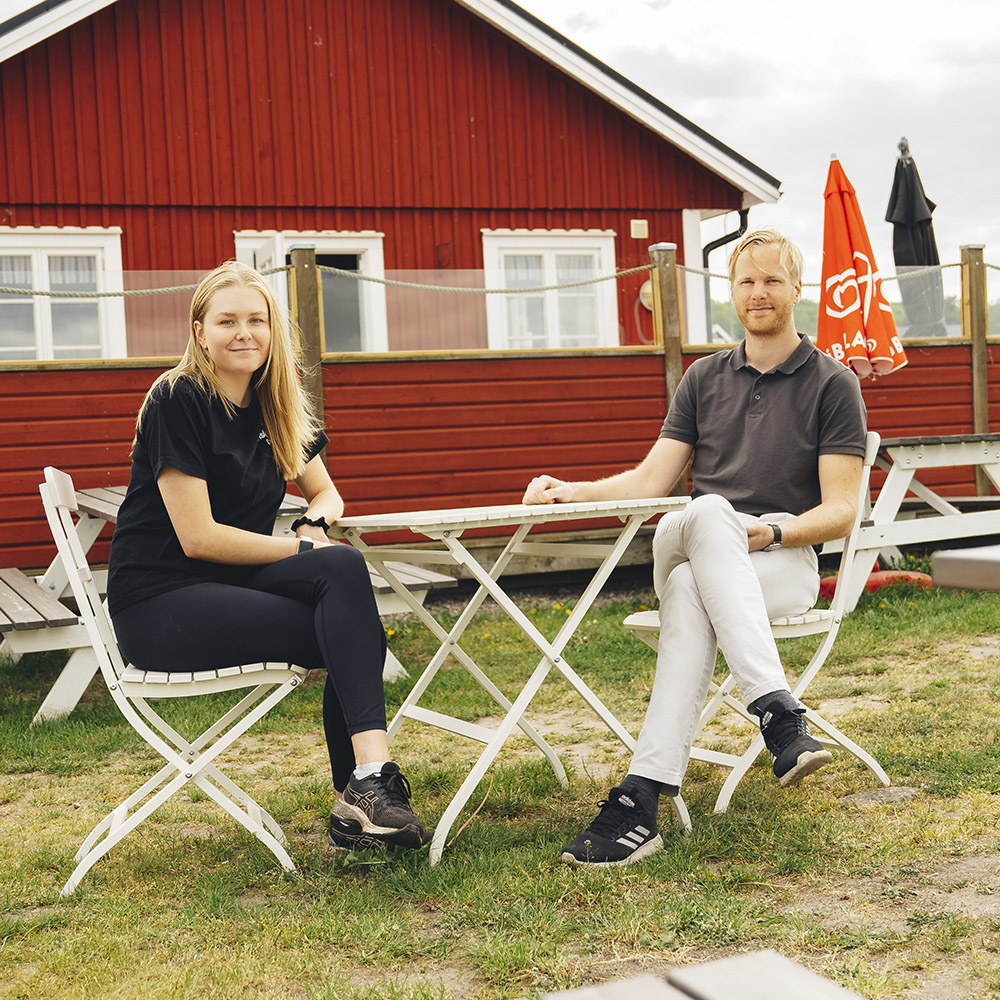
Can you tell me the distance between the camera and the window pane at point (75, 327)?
22.4ft

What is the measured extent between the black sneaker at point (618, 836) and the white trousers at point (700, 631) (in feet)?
0.29

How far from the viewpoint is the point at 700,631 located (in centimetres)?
298

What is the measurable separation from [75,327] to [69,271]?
100 inches

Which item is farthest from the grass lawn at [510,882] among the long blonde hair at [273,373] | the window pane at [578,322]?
the window pane at [578,322]

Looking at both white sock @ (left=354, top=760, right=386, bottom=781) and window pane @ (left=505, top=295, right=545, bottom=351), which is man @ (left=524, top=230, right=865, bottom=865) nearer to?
white sock @ (left=354, top=760, right=386, bottom=781)

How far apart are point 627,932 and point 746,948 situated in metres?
0.24

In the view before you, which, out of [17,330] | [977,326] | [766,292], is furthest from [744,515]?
[977,326]

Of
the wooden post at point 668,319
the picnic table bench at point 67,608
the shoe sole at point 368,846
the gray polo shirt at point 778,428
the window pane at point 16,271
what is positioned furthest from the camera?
the window pane at point 16,271

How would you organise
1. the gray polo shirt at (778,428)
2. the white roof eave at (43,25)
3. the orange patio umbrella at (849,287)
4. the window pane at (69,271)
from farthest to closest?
the window pane at (69,271)
the white roof eave at (43,25)
the orange patio umbrella at (849,287)
the gray polo shirt at (778,428)

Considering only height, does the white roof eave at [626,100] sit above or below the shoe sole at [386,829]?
above

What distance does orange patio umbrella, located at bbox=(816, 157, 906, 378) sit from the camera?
22.6ft

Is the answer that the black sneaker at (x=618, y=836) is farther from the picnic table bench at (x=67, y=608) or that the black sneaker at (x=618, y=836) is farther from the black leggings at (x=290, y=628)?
the picnic table bench at (x=67, y=608)

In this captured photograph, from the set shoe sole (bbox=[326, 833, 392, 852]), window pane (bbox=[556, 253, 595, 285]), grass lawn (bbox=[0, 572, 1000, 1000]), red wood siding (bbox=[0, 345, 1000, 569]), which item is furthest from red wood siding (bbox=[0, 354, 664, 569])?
shoe sole (bbox=[326, 833, 392, 852])

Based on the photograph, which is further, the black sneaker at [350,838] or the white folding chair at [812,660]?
the white folding chair at [812,660]
